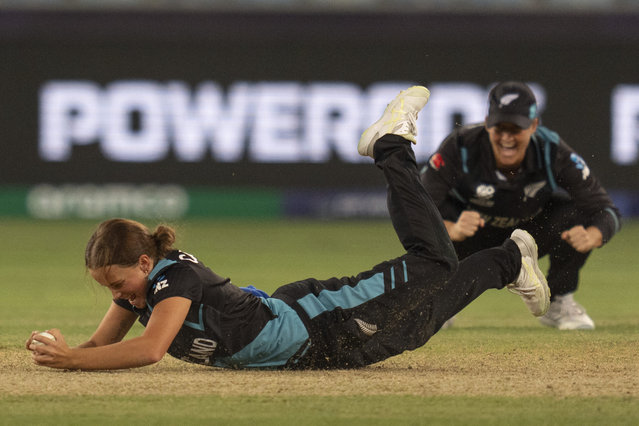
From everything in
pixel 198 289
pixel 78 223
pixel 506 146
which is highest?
pixel 506 146

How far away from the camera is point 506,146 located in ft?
23.7

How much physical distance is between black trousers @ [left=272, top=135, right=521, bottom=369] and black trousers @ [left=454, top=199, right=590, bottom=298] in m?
2.04

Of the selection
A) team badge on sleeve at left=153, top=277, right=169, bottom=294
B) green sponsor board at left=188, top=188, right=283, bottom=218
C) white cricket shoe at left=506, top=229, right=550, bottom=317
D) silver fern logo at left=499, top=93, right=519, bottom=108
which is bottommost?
green sponsor board at left=188, top=188, right=283, bottom=218

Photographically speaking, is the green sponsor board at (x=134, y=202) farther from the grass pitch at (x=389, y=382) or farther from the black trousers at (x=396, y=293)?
the black trousers at (x=396, y=293)

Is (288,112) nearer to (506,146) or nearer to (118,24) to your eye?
(118,24)

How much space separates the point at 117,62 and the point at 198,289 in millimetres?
11827

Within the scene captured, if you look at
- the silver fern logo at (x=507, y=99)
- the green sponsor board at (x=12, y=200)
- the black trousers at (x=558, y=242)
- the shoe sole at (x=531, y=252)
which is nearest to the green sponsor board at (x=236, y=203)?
the green sponsor board at (x=12, y=200)

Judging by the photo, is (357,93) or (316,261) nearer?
(316,261)

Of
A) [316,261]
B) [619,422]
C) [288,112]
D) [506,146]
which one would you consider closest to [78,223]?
[288,112]

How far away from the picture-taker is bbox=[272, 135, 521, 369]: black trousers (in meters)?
5.33

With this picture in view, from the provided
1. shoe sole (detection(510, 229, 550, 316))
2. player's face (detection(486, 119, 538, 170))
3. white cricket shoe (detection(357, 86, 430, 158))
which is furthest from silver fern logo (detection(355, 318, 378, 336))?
player's face (detection(486, 119, 538, 170))

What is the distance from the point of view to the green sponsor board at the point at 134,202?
53.3ft

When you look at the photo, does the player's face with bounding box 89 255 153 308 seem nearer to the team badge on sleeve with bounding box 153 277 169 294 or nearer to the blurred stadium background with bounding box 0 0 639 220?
the team badge on sleeve with bounding box 153 277 169 294

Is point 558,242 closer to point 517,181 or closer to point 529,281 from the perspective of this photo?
point 517,181
